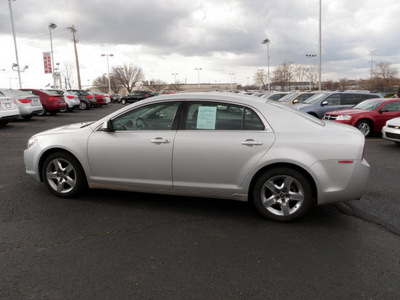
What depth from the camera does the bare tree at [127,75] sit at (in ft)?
300

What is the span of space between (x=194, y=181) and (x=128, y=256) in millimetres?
1298

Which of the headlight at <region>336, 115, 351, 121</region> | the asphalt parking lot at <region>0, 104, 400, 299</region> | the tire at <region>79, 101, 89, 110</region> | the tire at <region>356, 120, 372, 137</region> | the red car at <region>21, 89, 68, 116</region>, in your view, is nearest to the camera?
the asphalt parking lot at <region>0, 104, 400, 299</region>

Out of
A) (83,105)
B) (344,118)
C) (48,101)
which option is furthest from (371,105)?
(83,105)

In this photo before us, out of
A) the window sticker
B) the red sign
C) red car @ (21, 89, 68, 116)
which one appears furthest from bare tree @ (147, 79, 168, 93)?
the window sticker

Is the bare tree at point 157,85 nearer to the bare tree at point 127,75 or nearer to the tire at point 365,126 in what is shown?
the bare tree at point 127,75

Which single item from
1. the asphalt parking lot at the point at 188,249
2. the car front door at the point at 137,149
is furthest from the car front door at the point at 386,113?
the car front door at the point at 137,149

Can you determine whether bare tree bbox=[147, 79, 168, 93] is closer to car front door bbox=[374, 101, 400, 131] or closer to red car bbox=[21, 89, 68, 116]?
red car bbox=[21, 89, 68, 116]

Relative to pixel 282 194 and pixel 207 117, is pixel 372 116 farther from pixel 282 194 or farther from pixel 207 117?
pixel 207 117

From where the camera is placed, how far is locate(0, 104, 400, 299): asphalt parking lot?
2.61 meters

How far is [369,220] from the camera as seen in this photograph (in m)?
3.97

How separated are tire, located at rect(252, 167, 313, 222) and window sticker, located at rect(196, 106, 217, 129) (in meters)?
0.91

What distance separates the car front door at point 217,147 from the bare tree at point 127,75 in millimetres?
92218

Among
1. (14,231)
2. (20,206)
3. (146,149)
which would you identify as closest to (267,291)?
(146,149)

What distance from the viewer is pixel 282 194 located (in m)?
3.85
